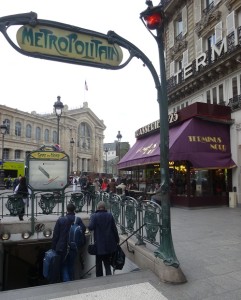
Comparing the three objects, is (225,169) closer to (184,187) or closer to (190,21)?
(184,187)

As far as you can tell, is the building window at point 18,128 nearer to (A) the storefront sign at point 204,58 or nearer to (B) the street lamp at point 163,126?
(A) the storefront sign at point 204,58

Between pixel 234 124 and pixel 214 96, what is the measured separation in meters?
2.63

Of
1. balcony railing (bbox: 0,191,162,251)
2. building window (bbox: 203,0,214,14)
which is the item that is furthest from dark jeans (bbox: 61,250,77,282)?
building window (bbox: 203,0,214,14)

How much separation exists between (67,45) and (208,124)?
1157cm

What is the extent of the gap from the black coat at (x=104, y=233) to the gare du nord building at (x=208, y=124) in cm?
823

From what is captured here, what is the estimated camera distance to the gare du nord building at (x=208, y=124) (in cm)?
1398

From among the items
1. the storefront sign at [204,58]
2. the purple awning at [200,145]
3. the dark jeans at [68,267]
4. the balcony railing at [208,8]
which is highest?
the balcony railing at [208,8]

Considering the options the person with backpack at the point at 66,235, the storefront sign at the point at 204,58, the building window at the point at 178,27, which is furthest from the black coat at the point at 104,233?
the building window at the point at 178,27

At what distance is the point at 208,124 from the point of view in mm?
14672

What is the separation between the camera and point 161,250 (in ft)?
16.9

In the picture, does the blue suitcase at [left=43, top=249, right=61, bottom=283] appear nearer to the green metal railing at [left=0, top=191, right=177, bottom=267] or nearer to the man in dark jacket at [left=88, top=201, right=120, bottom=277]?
the man in dark jacket at [left=88, top=201, right=120, bottom=277]

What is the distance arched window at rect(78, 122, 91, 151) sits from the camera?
89.1 m

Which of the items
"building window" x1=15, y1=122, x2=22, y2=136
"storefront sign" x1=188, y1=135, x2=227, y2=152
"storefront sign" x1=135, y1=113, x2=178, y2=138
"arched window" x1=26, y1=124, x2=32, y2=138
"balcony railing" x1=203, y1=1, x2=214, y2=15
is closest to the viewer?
"storefront sign" x1=188, y1=135, x2=227, y2=152

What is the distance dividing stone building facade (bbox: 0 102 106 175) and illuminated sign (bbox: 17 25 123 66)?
34.5m
